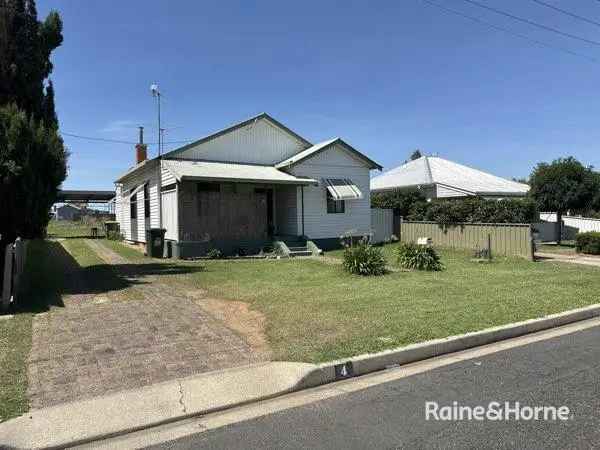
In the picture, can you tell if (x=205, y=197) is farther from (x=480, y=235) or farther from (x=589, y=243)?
(x=589, y=243)

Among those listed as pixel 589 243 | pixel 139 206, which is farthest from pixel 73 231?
pixel 589 243

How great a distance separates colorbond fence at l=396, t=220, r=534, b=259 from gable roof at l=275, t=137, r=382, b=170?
3281 millimetres

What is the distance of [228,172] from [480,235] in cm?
985

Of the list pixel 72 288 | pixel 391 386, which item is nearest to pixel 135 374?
pixel 391 386

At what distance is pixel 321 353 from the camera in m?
5.98

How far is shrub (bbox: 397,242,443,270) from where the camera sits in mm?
13648

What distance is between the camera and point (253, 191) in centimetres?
2041

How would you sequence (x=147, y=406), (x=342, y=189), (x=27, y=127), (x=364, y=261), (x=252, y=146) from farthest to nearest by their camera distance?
(x=252, y=146)
(x=342, y=189)
(x=364, y=261)
(x=27, y=127)
(x=147, y=406)

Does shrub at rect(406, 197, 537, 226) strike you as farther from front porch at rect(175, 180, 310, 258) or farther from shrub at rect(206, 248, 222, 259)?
shrub at rect(206, 248, 222, 259)

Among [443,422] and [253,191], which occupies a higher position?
[253,191]

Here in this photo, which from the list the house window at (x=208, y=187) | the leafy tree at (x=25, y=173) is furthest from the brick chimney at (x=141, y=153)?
the leafy tree at (x=25, y=173)

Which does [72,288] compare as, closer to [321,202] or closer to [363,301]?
[363,301]

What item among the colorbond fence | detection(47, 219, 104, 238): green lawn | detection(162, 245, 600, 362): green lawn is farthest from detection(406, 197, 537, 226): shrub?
detection(47, 219, 104, 238): green lawn

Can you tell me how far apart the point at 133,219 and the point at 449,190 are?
17.3m
